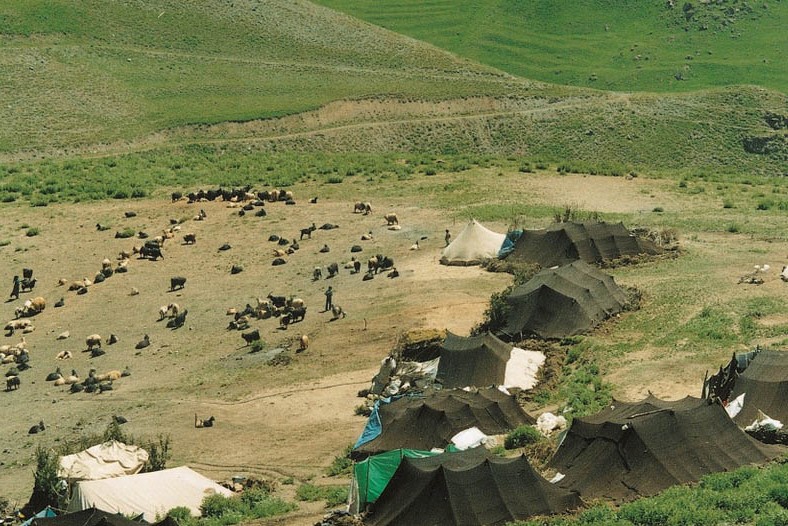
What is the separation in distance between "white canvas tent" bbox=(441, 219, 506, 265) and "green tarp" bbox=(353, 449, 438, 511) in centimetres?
2519

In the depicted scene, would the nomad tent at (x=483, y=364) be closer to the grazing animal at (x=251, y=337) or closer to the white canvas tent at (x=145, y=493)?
the white canvas tent at (x=145, y=493)

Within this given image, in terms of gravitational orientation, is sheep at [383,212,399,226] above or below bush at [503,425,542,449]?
below

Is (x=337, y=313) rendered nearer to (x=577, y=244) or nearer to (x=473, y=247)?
(x=473, y=247)

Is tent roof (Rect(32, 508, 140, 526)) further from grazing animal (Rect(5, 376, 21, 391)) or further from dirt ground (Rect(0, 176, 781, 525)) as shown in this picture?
grazing animal (Rect(5, 376, 21, 391))

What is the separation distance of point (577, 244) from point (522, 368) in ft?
43.7

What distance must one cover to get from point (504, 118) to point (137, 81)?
115ft

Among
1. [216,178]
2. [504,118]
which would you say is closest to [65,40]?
[504,118]

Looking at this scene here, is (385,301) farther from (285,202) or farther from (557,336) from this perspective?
(285,202)

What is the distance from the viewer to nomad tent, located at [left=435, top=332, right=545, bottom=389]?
4300 centimetres

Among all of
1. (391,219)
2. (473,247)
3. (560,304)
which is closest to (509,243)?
(473,247)

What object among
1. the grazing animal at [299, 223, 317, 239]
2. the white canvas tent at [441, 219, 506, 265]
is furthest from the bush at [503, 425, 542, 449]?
the grazing animal at [299, 223, 317, 239]

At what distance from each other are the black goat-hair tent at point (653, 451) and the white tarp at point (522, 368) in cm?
995

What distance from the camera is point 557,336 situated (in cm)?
4706

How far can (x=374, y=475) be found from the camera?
32.5 meters
